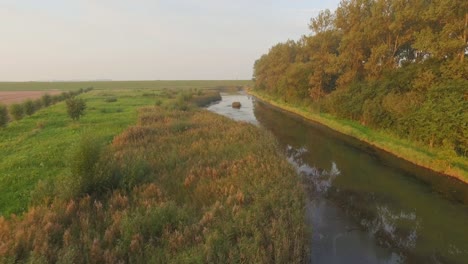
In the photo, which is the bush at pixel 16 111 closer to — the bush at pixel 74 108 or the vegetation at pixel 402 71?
the bush at pixel 74 108

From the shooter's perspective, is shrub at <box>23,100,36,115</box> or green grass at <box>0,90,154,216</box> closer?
green grass at <box>0,90,154,216</box>

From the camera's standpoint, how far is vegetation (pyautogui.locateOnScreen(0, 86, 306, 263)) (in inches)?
293

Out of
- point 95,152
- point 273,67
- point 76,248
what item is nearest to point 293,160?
point 95,152

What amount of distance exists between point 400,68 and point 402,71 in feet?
5.37

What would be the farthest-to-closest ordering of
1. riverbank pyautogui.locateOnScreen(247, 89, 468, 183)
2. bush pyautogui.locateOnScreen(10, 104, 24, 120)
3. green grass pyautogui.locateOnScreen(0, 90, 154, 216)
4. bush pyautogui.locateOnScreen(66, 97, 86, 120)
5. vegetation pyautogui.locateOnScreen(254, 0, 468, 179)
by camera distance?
bush pyautogui.locateOnScreen(10, 104, 24, 120) < bush pyautogui.locateOnScreen(66, 97, 86, 120) < vegetation pyautogui.locateOnScreen(254, 0, 468, 179) < riverbank pyautogui.locateOnScreen(247, 89, 468, 183) < green grass pyautogui.locateOnScreen(0, 90, 154, 216)

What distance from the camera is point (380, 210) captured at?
14648mm

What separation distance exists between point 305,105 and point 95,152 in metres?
45.1

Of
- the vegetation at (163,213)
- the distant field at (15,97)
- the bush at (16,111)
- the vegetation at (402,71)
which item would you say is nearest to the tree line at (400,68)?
the vegetation at (402,71)

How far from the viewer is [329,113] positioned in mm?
43750

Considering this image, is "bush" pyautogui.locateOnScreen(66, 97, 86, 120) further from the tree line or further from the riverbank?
the tree line

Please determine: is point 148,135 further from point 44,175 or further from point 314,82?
point 314,82

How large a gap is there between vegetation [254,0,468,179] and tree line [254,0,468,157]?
66mm

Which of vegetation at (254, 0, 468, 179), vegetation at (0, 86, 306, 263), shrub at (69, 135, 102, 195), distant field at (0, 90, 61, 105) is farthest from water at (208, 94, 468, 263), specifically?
distant field at (0, 90, 61, 105)

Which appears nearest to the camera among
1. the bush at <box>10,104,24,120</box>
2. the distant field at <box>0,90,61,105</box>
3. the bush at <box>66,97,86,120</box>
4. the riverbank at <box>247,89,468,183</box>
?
the riverbank at <box>247,89,468,183</box>
